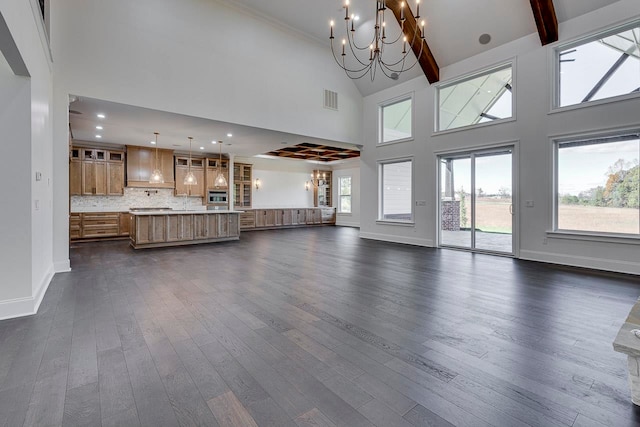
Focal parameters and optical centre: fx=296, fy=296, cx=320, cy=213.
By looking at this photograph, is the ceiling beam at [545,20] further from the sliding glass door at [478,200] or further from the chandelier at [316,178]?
the chandelier at [316,178]

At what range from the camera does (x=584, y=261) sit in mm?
5074

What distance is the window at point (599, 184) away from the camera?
15.5 feet

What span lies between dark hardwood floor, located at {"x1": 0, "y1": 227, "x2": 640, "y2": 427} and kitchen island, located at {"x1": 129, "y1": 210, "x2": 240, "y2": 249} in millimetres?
2998

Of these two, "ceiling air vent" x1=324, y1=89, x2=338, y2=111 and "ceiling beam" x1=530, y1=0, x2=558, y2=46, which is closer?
"ceiling beam" x1=530, y1=0, x2=558, y2=46

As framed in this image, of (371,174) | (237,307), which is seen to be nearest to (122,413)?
(237,307)

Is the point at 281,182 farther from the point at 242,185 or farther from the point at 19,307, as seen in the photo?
the point at 19,307

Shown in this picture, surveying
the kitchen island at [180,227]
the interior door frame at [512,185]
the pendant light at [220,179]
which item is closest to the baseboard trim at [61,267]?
the kitchen island at [180,227]

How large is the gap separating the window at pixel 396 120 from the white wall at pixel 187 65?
1.64m

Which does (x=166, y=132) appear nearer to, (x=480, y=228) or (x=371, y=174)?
(x=371, y=174)

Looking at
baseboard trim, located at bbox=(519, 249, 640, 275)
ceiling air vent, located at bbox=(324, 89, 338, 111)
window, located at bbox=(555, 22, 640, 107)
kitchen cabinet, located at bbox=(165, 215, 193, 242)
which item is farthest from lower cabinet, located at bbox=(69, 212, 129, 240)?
window, located at bbox=(555, 22, 640, 107)

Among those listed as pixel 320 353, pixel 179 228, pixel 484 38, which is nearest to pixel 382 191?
pixel 484 38

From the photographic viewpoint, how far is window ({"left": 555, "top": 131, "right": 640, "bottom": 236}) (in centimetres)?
473

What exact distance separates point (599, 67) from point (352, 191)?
906cm

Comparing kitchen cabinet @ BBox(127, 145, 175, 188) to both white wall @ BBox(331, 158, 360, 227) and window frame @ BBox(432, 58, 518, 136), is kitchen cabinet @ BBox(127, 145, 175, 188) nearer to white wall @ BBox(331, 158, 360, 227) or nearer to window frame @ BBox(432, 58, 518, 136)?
white wall @ BBox(331, 158, 360, 227)
